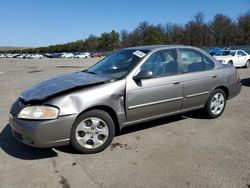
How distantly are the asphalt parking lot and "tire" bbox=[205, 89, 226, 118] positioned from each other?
415 mm

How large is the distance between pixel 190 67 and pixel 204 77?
0.39 m

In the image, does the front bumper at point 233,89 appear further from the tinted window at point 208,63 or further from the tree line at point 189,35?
the tree line at point 189,35

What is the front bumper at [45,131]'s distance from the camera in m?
3.62

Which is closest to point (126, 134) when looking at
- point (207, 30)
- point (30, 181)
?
point (30, 181)

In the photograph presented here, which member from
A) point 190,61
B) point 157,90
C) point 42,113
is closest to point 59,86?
point 42,113

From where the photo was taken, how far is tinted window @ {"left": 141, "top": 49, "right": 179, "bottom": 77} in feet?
15.3

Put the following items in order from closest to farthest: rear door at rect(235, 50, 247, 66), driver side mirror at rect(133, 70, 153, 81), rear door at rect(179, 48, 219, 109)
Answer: driver side mirror at rect(133, 70, 153, 81), rear door at rect(179, 48, 219, 109), rear door at rect(235, 50, 247, 66)

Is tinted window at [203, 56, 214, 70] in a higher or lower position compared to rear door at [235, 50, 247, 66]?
higher

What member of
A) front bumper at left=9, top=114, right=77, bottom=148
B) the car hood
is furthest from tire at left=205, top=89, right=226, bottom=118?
front bumper at left=9, top=114, right=77, bottom=148

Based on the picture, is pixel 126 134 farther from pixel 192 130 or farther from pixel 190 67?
pixel 190 67

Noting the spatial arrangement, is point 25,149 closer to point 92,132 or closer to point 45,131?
point 45,131

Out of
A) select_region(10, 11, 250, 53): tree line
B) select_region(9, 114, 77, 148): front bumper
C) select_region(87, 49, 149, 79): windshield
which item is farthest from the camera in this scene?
select_region(10, 11, 250, 53): tree line

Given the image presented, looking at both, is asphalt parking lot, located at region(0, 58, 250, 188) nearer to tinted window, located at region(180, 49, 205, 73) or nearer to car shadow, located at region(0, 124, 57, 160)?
car shadow, located at region(0, 124, 57, 160)

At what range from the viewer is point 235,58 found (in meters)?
18.2
